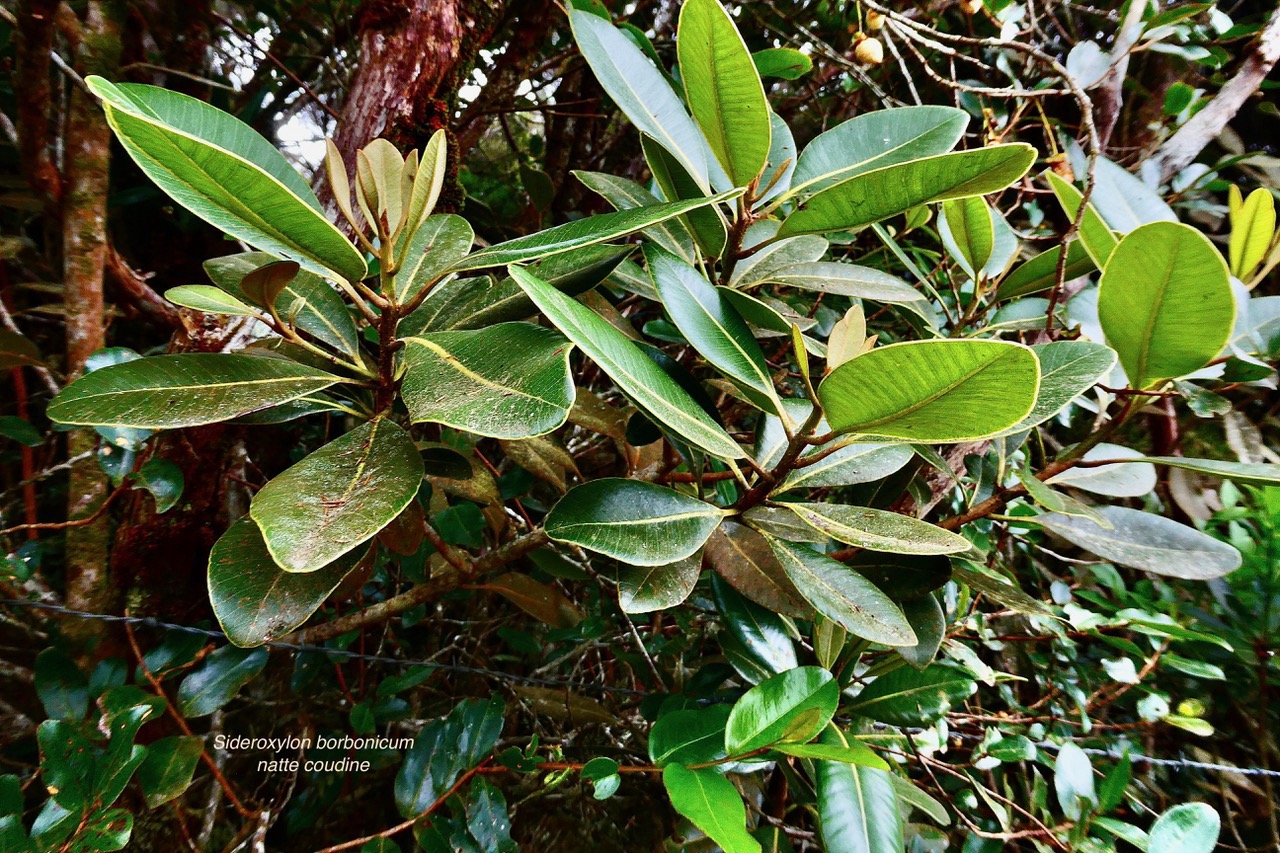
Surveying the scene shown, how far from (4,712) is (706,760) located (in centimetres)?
101

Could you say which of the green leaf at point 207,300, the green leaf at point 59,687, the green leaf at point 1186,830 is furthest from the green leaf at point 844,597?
the green leaf at point 59,687

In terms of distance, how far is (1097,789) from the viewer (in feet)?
2.52

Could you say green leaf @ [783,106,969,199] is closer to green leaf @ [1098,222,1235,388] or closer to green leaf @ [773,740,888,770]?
green leaf @ [1098,222,1235,388]

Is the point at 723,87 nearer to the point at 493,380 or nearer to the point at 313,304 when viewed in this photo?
the point at 493,380

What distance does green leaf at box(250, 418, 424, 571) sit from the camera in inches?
13.3

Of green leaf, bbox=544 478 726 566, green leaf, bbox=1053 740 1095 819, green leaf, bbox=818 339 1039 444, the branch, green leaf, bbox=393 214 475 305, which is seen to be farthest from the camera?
the branch

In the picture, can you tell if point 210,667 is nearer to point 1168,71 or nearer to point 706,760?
point 706,760

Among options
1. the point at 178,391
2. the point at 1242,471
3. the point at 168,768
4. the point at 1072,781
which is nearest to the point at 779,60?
the point at 1242,471

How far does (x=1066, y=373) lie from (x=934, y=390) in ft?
0.60

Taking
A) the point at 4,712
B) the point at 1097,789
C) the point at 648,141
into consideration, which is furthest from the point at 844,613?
the point at 4,712

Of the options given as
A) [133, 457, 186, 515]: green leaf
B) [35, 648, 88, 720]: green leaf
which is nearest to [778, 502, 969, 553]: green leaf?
[133, 457, 186, 515]: green leaf

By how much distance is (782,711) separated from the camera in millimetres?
477

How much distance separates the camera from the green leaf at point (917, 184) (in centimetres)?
40

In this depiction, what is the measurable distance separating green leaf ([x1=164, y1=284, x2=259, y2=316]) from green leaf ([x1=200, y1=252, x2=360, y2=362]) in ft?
0.16
